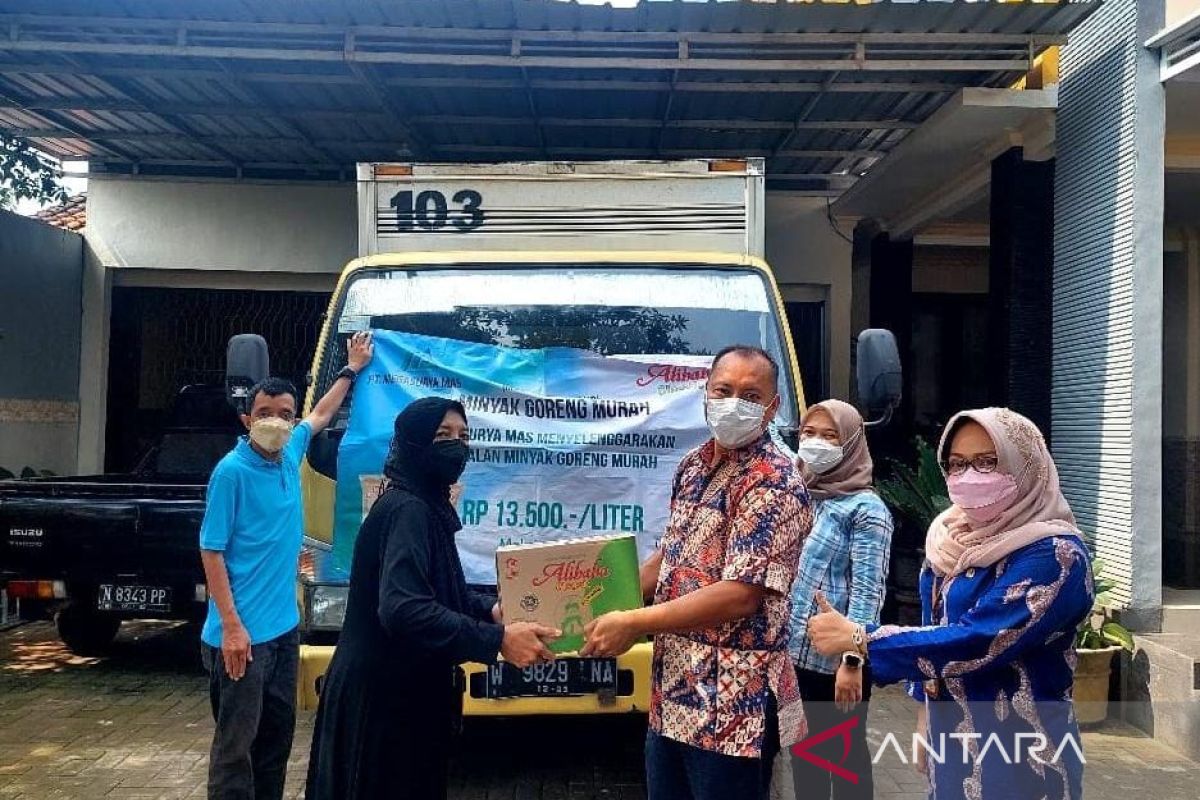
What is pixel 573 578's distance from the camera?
2.54 metres

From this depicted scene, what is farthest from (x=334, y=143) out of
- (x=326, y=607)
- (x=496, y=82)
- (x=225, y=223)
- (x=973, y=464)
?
(x=973, y=464)

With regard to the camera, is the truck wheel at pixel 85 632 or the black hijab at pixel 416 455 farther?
the truck wheel at pixel 85 632

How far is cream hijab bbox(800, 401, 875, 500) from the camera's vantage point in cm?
354

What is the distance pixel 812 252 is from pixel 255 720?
327 inches

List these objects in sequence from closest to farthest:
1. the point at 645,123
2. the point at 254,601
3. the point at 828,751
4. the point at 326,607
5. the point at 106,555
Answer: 1. the point at 828,751
2. the point at 254,601
3. the point at 326,607
4. the point at 106,555
5. the point at 645,123

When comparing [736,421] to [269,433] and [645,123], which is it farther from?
[645,123]

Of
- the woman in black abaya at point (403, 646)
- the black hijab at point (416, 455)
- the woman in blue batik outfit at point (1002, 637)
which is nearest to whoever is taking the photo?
the woman in blue batik outfit at point (1002, 637)

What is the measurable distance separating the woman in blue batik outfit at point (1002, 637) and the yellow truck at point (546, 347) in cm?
187

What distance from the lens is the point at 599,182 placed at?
5.11m

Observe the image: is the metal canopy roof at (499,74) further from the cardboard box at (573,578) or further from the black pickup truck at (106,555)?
the cardboard box at (573,578)

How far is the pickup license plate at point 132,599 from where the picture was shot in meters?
6.05

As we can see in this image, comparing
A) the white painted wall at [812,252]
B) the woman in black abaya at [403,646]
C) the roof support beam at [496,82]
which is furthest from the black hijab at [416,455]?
the white painted wall at [812,252]

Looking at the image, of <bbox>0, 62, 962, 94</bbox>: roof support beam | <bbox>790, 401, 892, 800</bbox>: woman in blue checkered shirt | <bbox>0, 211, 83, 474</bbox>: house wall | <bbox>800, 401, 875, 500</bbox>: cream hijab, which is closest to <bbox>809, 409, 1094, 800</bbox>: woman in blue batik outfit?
<bbox>790, 401, 892, 800</bbox>: woman in blue checkered shirt

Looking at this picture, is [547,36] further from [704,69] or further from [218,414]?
[218,414]
